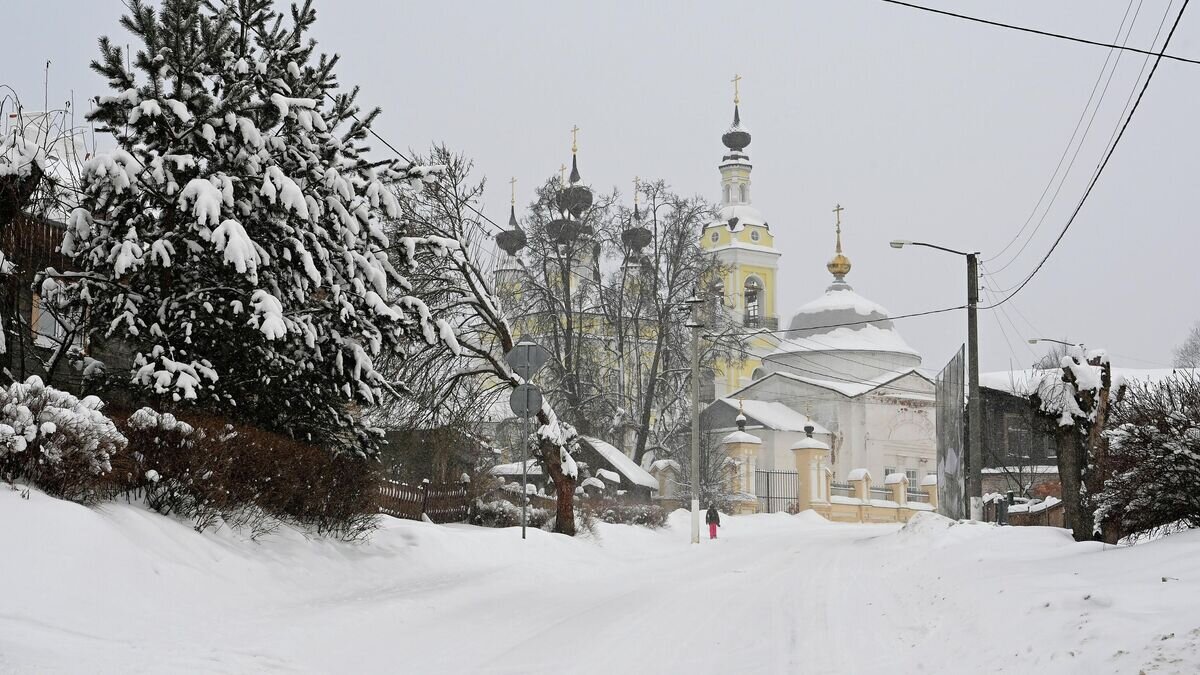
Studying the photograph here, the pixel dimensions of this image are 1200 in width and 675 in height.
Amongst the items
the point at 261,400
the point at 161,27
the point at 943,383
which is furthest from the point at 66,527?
the point at 943,383

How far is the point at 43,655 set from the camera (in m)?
6.18

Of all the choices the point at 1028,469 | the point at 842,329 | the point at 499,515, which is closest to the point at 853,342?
the point at 842,329

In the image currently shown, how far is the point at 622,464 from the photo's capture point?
39.8 m

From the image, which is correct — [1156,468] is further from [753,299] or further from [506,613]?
[753,299]

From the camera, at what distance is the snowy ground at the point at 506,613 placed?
691 cm

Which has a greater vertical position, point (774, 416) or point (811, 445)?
point (774, 416)

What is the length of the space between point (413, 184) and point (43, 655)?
359 inches

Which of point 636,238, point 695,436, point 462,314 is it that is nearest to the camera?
point 462,314

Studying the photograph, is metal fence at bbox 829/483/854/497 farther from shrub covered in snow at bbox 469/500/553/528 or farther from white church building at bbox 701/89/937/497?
shrub covered in snow at bbox 469/500/553/528

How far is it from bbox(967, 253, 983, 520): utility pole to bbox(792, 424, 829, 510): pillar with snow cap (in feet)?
106

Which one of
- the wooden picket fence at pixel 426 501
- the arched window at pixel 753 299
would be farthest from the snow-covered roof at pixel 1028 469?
the wooden picket fence at pixel 426 501

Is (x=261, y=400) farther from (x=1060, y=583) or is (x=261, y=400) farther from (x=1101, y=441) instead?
(x=1101, y=441)

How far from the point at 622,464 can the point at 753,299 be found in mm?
46063

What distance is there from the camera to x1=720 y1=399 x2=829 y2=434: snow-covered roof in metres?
66.6
